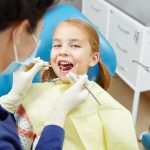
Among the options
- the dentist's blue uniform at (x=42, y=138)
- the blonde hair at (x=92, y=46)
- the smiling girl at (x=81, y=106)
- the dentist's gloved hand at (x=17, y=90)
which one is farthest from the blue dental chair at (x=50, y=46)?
the dentist's blue uniform at (x=42, y=138)

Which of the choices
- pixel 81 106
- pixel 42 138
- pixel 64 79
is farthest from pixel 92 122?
pixel 42 138

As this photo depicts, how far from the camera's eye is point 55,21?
1736 millimetres

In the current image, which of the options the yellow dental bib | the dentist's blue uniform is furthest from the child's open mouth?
the dentist's blue uniform

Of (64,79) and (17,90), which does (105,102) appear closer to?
(64,79)

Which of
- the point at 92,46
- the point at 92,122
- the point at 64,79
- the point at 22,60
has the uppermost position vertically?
the point at 22,60

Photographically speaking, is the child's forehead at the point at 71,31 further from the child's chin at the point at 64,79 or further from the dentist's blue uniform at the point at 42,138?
the dentist's blue uniform at the point at 42,138

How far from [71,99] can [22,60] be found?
39 cm

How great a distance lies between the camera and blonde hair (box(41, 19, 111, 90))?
1435 mm

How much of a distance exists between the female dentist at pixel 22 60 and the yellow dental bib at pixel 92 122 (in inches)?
3.2

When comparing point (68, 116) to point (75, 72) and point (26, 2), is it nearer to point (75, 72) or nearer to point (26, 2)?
point (75, 72)

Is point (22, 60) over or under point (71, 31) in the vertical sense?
over

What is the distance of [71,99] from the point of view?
1215 mm

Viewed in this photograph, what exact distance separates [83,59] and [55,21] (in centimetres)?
44

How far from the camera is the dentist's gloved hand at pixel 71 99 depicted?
1.15 meters
